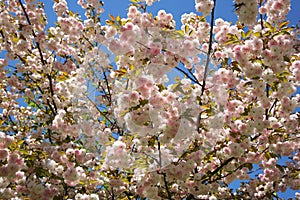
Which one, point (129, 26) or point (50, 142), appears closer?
point (129, 26)

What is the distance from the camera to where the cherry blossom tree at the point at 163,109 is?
4.12 metres

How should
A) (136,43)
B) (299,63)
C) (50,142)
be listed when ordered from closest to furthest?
(136,43) < (299,63) < (50,142)

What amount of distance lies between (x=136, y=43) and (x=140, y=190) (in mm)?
2162

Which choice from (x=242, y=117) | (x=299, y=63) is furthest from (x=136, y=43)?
(x=299, y=63)

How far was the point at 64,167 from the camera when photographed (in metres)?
5.38

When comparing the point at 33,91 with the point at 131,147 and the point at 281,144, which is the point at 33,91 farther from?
the point at 281,144

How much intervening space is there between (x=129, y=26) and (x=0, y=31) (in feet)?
11.9

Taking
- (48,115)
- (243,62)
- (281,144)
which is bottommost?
(281,144)

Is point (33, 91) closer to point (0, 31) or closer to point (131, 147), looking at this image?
point (0, 31)

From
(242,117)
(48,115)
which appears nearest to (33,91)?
(48,115)

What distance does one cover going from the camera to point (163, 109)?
3.93m

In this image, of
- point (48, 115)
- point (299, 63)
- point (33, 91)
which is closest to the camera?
point (299, 63)

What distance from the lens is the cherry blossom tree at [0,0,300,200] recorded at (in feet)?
13.5

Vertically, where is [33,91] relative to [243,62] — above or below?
above
